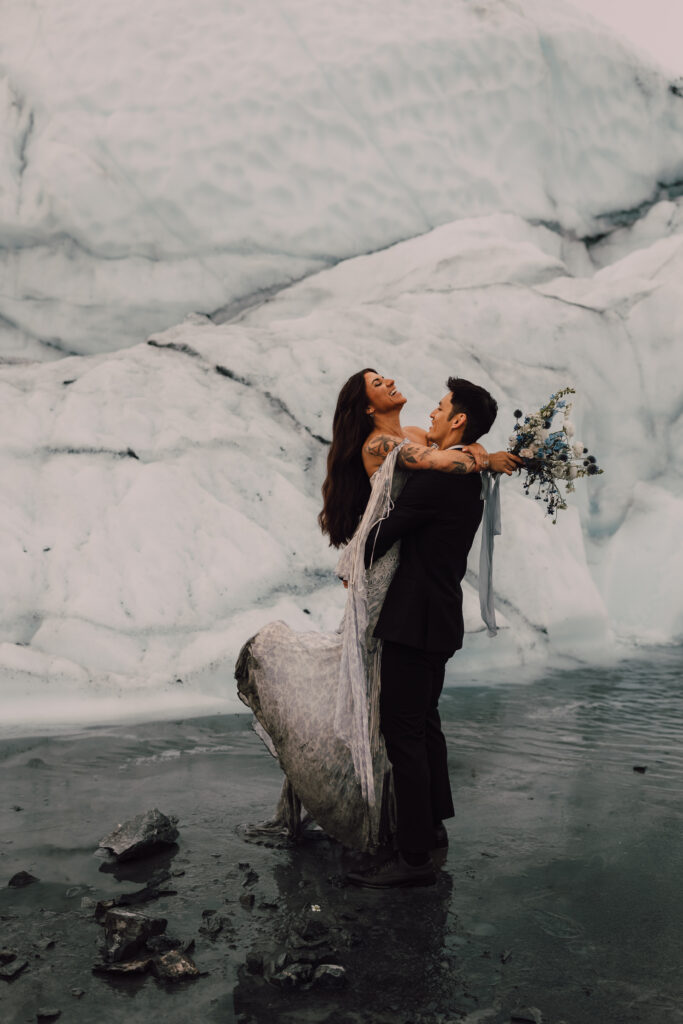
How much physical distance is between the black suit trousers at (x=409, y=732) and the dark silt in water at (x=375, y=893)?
0.64 ft

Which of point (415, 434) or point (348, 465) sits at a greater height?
point (415, 434)

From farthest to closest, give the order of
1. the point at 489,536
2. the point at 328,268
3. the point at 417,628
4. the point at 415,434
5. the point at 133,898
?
the point at 328,268
the point at 415,434
the point at 489,536
the point at 417,628
the point at 133,898

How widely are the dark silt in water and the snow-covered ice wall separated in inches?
221

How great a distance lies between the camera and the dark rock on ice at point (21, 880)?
2.82 meters

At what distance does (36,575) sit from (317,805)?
10.7 ft

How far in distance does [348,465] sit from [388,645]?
64 centimetres

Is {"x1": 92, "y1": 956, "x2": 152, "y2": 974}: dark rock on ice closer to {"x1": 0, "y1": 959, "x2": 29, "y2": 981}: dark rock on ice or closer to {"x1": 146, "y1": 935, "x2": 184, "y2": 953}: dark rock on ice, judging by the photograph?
{"x1": 146, "y1": 935, "x2": 184, "y2": 953}: dark rock on ice

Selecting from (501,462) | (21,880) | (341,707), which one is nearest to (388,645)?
(341,707)

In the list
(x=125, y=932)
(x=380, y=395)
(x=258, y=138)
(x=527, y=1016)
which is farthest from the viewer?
(x=258, y=138)

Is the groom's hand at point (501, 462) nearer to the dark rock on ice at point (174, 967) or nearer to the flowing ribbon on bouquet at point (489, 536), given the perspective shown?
the flowing ribbon on bouquet at point (489, 536)

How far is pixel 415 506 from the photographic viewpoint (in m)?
2.92

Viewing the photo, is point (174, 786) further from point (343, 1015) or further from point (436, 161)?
point (436, 161)

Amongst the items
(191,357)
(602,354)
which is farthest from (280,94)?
(602,354)

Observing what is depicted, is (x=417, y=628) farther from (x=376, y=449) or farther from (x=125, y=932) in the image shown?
(x=125, y=932)
